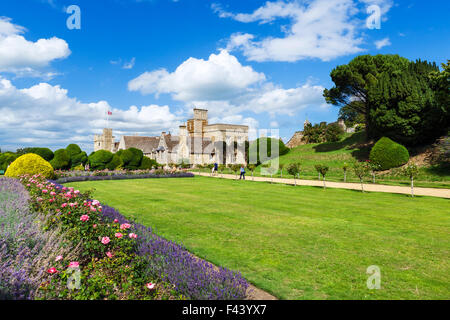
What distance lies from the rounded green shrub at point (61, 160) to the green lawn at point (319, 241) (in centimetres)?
2505

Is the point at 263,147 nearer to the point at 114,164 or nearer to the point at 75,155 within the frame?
the point at 114,164

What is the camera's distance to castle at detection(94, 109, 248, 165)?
54.1 metres

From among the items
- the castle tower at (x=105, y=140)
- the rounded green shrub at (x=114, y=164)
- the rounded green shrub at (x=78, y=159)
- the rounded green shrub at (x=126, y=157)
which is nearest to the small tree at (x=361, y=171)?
the rounded green shrub at (x=126, y=157)

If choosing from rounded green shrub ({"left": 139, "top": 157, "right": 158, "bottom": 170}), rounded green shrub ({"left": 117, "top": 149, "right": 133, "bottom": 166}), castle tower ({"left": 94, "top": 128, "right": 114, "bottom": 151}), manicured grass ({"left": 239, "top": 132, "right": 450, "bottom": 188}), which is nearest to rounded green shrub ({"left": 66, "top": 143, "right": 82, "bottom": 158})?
rounded green shrub ({"left": 117, "top": 149, "right": 133, "bottom": 166})

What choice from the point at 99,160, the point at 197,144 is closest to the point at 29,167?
the point at 99,160

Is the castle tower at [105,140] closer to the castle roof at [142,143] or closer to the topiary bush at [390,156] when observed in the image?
the castle roof at [142,143]

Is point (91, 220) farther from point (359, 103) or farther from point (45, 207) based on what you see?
point (359, 103)

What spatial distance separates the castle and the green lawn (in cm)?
4119

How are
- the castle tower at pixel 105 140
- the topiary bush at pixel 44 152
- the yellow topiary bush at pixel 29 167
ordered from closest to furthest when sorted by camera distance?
the yellow topiary bush at pixel 29 167 → the topiary bush at pixel 44 152 → the castle tower at pixel 105 140

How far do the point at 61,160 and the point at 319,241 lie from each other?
3405 centimetres

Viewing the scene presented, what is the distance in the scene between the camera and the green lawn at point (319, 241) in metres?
4.43

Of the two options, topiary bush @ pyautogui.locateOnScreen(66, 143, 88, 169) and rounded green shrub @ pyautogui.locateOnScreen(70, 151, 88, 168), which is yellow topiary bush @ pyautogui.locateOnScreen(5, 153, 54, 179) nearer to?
topiary bush @ pyautogui.locateOnScreen(66, 143, 88, 169)
